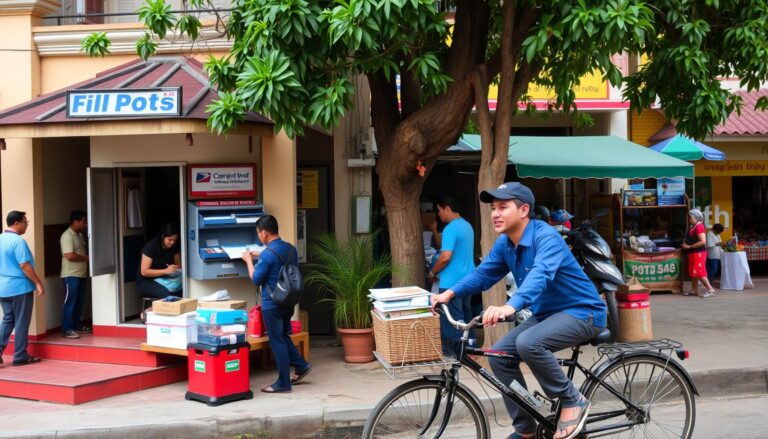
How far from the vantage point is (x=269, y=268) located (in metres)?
7.73

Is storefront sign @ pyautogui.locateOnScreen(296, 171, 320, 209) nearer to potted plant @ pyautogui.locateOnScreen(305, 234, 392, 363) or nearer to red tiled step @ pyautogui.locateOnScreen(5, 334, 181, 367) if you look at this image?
potted plant @ pyautogui.locateOnScreen(305, 234, 392, 363)

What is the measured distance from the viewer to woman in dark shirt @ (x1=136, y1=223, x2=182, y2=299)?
925 centimetres

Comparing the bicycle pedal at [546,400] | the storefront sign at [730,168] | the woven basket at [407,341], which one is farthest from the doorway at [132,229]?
the storefront sign at [730,168]

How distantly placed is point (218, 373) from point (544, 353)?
368cm

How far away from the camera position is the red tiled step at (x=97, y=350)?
848 centimetres

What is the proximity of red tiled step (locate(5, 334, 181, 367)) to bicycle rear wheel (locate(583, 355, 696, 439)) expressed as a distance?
16.1 ft

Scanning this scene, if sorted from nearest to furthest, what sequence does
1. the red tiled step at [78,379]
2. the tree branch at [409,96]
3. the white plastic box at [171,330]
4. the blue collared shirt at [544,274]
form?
the blue collared shirt at [544,274]
the red tiled step at [78,379]
the white plastic box at [171,330]
the tree branch at [409,96]

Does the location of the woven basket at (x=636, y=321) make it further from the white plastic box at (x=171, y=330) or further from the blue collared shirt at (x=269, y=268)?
the white plastic box at (x=171, y=330)

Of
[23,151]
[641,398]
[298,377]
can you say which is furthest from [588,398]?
[23,151]

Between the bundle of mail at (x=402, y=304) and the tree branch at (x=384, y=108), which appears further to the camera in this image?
the tree branch at (x=384, y=108)

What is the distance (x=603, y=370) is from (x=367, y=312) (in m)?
4.03

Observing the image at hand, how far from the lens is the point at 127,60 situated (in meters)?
9.90

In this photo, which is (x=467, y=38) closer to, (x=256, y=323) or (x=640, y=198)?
(x=256, y=323)

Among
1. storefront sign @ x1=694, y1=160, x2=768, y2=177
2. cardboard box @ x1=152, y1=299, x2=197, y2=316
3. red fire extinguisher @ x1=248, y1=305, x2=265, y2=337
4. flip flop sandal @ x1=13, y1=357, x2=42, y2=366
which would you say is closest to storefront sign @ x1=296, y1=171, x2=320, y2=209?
red fire extinguisher @ x1=248, y1=305, x2=265, y2=337
